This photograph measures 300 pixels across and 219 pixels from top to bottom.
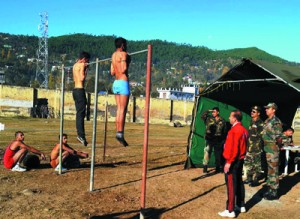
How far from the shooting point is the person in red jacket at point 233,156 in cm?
700

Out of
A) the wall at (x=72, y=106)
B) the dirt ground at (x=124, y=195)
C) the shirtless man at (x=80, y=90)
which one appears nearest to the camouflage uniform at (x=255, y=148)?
the dirt ground at (x=124, y=195)

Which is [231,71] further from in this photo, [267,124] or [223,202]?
[223,202]

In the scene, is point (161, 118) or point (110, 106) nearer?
point (110, 106)

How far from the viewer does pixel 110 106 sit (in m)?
43.1

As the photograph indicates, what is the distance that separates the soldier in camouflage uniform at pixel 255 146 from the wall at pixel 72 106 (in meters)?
30.5

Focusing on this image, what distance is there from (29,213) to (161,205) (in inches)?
99.3

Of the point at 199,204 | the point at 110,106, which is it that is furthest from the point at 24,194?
the point at 110,106

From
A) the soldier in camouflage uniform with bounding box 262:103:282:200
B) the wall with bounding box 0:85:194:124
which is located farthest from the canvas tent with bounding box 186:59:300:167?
the wall with bounding box 0:85:194:124

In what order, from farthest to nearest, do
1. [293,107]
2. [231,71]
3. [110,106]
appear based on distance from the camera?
[110,106] → [293,107] → [231,71]

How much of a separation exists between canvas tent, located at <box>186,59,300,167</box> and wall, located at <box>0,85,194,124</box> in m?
26.8

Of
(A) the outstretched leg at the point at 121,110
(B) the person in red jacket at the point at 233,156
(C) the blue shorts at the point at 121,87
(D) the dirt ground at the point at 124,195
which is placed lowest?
(D) the dirt ground at the point at 124,195

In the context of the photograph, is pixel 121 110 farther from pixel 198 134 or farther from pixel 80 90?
pixel 198 134

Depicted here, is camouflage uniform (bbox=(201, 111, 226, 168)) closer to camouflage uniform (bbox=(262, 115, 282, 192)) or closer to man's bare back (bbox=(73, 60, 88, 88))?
camouflage uniform (bbox=(262, 115, 282, 192))

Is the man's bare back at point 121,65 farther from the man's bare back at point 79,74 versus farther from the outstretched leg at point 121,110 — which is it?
the man's bare back at point 79,74
